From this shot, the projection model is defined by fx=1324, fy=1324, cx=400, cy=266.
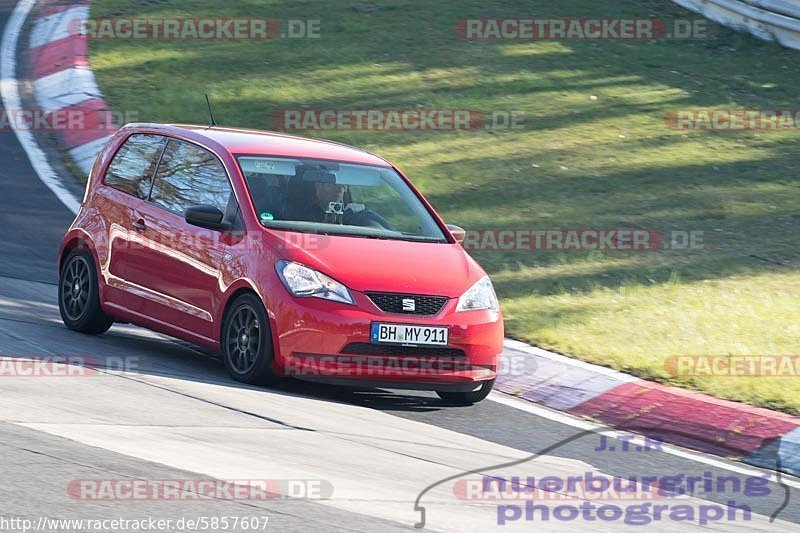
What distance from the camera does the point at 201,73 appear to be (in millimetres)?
18953

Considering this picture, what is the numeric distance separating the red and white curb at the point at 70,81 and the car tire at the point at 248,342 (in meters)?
7.01

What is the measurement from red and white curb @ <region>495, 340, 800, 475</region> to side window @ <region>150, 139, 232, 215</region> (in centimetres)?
246

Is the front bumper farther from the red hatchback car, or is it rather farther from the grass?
the grass

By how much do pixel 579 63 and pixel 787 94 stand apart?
3022 millimetres

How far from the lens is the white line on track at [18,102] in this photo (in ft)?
47.3

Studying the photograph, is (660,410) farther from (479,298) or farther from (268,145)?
(268,145)

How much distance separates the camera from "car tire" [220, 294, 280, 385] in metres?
8.34

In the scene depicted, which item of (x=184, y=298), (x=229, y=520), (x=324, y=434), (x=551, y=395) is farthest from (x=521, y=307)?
(x=229, y=520)

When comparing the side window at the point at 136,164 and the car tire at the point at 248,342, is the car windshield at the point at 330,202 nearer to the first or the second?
the car tire at the point at 248,342

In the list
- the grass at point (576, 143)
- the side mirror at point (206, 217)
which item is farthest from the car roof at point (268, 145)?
the grass at point (576, 143)

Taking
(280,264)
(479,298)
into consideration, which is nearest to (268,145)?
(280,264)

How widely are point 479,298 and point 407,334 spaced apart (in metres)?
0.68

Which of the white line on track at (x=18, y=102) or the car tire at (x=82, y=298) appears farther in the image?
the white line on track at (x=18, y=102)

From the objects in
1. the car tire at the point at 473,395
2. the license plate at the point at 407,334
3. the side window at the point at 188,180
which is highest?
the side window at the point at 188,180
